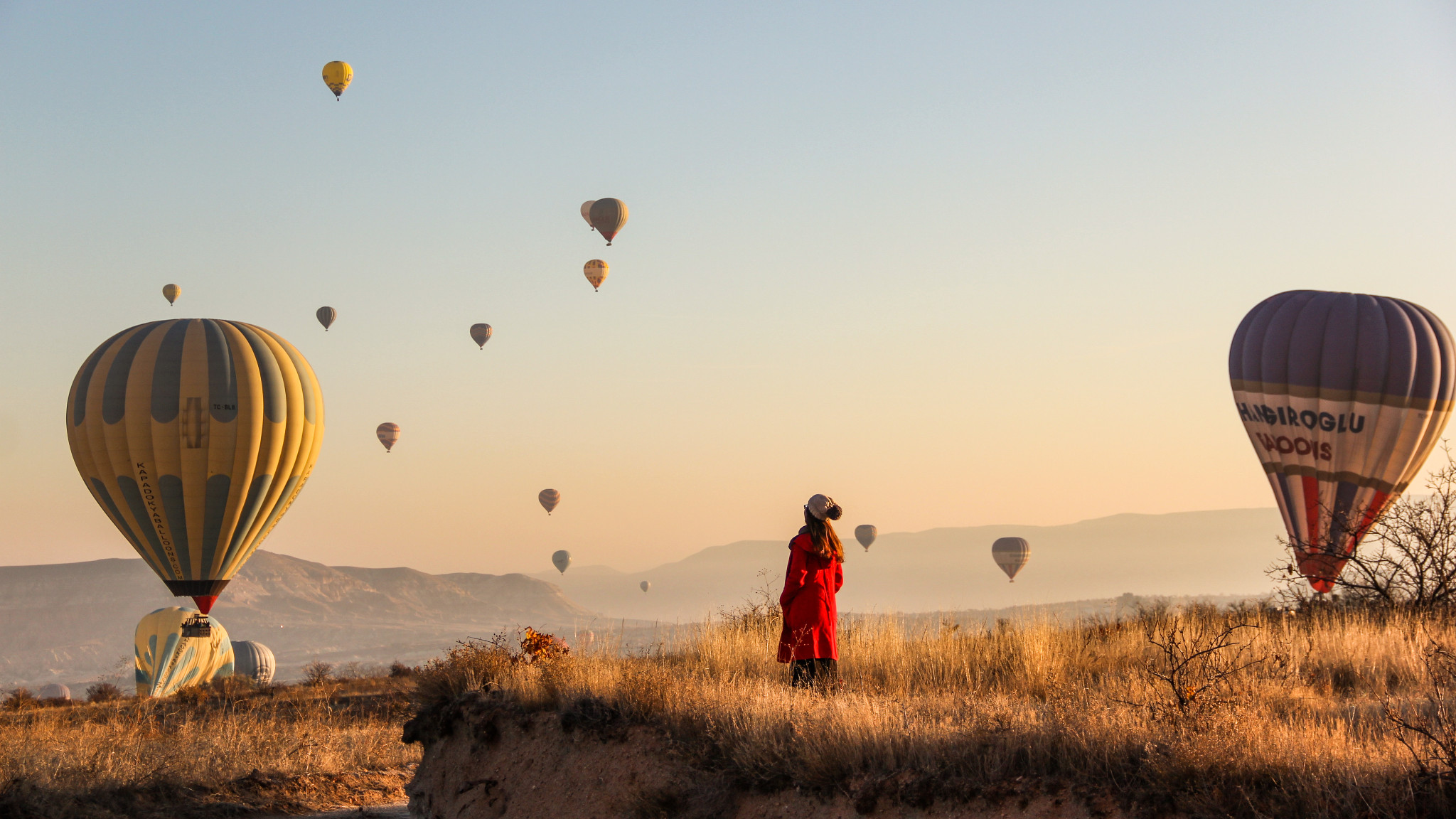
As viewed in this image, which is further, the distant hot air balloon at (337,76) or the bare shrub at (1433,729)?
the distant hot air balloon at (337,76)

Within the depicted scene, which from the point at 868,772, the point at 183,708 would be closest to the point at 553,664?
the point at 868,772

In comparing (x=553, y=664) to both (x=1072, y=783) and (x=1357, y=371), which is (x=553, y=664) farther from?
(x=1357, y=371)

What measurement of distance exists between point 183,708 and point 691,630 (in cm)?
2246

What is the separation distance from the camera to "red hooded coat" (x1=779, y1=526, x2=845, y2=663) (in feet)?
37.0

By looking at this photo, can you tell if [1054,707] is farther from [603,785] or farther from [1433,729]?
[603,785]

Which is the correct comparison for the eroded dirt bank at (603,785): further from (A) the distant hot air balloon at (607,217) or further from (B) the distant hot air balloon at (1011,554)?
(B) the distant hot air balloon at (1011,554)

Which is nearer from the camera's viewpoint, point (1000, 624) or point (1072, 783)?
point (1072, 783)

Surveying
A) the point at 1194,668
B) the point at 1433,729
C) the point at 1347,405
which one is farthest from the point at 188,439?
the point at 1433,729

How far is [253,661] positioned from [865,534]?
42.0 m

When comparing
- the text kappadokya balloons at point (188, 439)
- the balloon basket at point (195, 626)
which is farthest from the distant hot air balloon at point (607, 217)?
the balloon basket at point (195, 626)

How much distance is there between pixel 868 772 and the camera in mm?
8734

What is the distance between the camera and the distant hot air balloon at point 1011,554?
67475 mm

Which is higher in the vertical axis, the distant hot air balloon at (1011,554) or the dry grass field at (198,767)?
the distant hot air balloon at (1011,554)

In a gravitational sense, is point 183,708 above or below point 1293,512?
below
